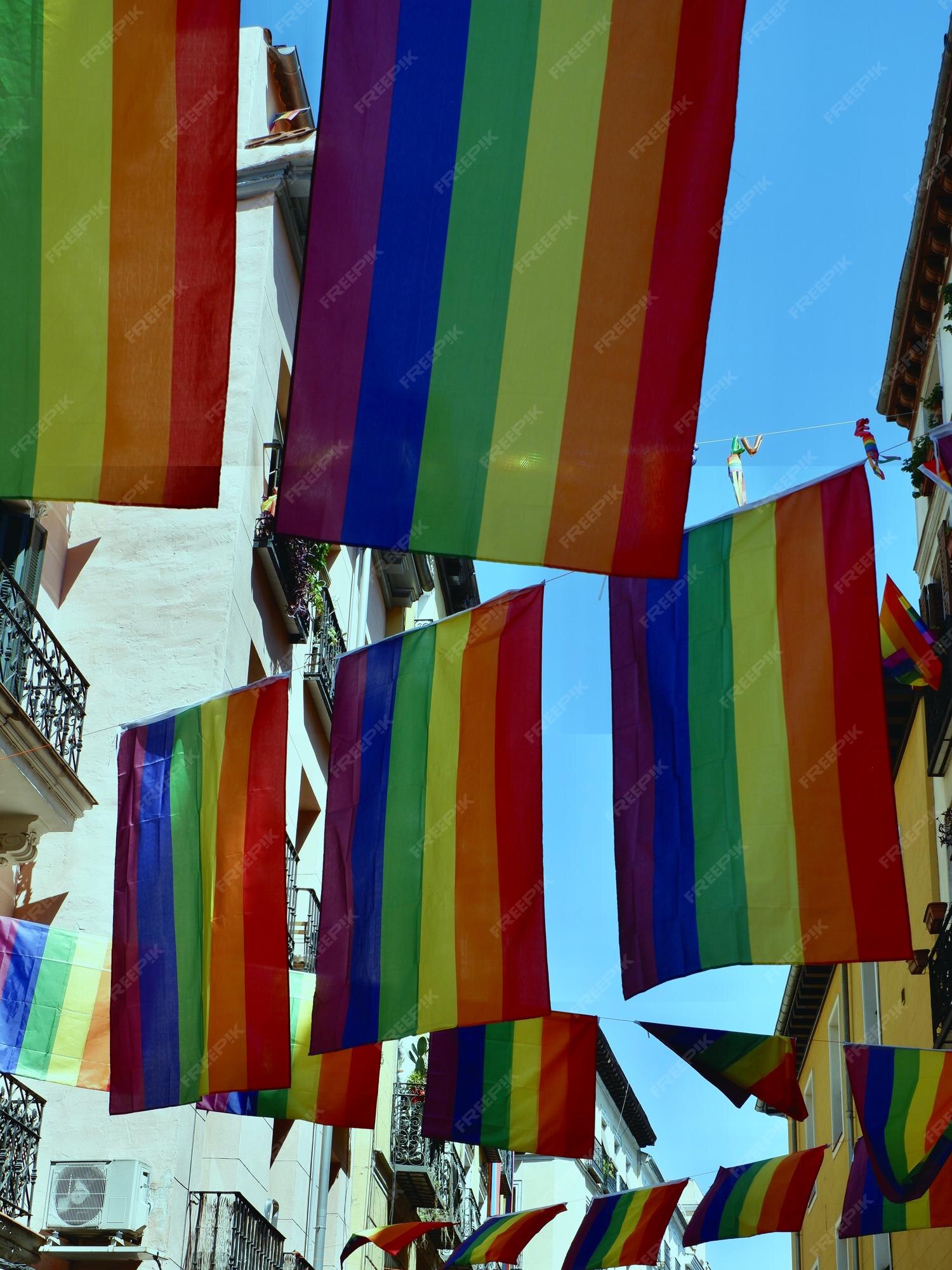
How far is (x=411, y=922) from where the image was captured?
383 inches

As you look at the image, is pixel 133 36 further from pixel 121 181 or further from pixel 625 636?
pixel 625 636

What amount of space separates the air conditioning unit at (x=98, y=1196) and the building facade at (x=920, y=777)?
8321mm

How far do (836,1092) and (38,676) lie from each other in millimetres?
18921

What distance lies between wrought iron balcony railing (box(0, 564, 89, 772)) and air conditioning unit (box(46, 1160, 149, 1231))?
10.8ft

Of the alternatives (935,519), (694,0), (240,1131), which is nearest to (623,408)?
(694,0)

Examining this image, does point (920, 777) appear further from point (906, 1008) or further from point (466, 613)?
point (466, 613)

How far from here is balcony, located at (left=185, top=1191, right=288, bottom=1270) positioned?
1442 cm

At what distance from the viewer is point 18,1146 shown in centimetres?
A: 1262

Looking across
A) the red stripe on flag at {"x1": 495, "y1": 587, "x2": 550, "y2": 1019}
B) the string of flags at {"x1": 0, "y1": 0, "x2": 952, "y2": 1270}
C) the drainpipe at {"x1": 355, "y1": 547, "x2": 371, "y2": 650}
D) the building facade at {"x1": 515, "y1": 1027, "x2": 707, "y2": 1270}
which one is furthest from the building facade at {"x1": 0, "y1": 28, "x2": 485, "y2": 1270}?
the building facade at {"x1": 515, "y1": 1027, "x2": 707, "y2": 1270}

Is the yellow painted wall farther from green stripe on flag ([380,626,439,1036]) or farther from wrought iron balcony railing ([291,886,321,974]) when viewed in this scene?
green stripe on flag ([380,626,439,1036])

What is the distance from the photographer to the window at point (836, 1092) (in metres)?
27.3

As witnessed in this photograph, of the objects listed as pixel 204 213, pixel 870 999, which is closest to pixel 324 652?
pixel 870 999

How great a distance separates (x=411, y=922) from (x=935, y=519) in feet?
51.8

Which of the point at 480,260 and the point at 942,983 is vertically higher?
the point at 942,983
